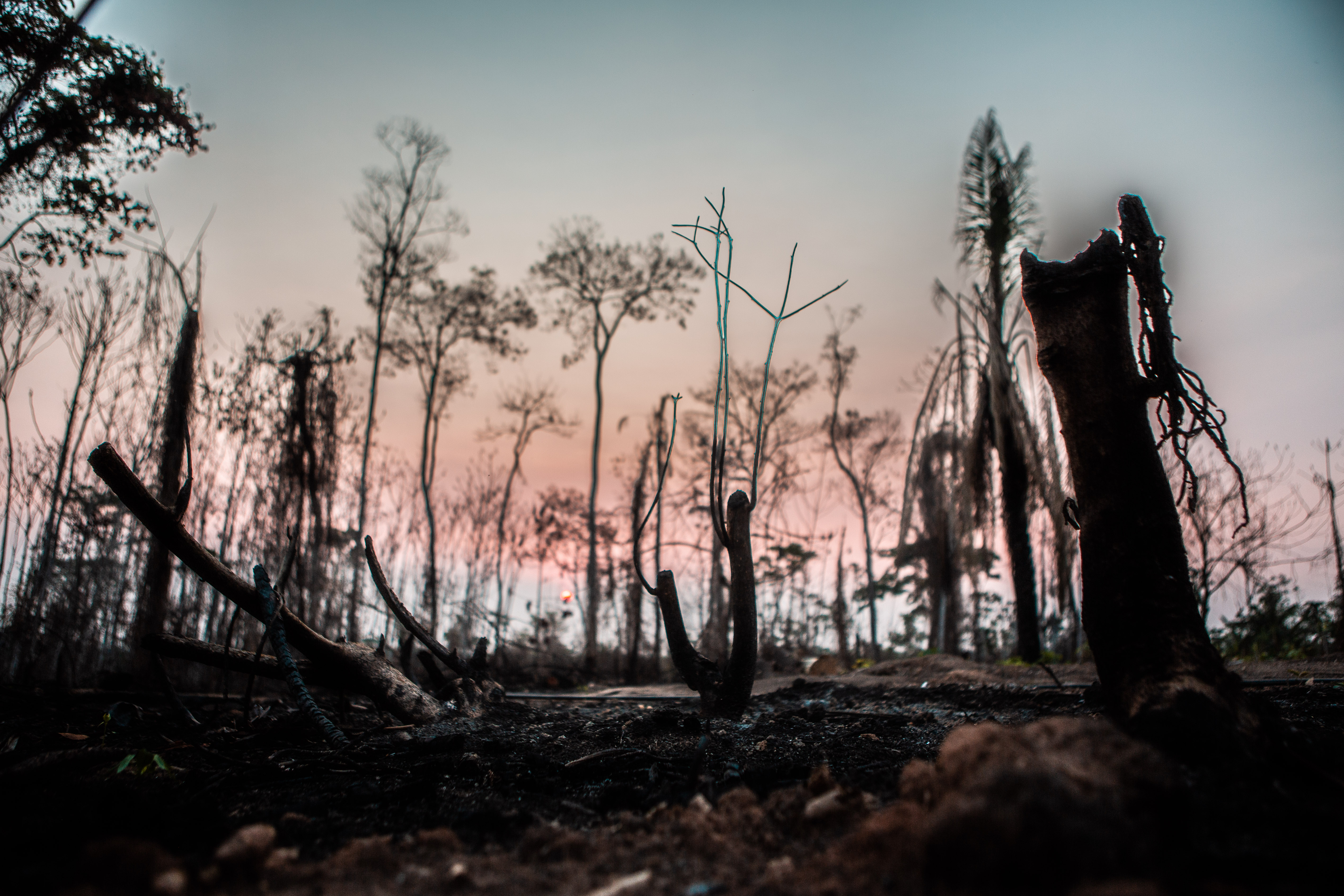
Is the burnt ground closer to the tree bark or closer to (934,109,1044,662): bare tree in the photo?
the tree bark

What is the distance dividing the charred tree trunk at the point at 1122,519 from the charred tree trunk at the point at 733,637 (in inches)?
72.0

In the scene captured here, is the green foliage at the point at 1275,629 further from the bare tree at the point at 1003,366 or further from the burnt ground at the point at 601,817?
the burnt ground at the point at 601,817

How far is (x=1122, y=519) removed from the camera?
7.19 feet

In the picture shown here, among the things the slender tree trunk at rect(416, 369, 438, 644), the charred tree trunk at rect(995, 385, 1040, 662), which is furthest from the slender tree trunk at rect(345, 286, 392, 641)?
the charred tree trunk at rect(995, 385, 1040, 662)

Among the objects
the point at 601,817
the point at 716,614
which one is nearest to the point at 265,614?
the point at 601,817

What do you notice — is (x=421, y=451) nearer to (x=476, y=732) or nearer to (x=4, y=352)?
(x=4, y=352)

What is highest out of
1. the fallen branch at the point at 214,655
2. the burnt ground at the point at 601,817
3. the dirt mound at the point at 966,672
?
the fallen branch at the point at 214,655

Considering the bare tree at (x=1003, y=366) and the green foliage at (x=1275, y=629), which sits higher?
the bare tree at (x=1003, y=366)

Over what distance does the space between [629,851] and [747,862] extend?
0.33m

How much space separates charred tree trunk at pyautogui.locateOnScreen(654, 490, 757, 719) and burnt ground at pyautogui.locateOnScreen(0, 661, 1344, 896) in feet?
1.78

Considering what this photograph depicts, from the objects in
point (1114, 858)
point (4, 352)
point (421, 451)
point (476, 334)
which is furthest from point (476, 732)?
point (476, 334)

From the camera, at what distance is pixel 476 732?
145 inches

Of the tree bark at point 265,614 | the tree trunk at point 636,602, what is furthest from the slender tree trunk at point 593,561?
the tree bark at point 265,614

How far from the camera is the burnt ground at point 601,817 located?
117 cm
